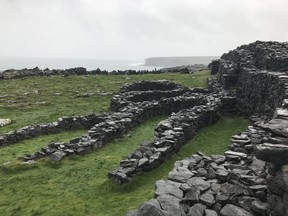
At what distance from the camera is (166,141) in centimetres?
2166

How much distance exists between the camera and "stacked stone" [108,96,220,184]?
18609mm

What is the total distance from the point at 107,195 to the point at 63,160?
6418 mm

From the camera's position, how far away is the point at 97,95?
48.2 metres

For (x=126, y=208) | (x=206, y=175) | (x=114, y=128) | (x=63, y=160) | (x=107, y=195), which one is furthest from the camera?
(x=114, y=128)

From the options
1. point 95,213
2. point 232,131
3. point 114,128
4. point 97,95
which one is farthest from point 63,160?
point 97,95

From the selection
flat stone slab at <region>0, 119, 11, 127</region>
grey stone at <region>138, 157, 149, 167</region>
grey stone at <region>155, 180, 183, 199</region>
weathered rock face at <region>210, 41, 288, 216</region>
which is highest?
weathered rock face at <region>210, 41, 288, 216</region>

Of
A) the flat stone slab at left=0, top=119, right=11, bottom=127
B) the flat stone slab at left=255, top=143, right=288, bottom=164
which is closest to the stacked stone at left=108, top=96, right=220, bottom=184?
the flat stone slab at left=255, top=143, right=288, bottom=164

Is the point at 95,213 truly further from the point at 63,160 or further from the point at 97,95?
the point at 97,95

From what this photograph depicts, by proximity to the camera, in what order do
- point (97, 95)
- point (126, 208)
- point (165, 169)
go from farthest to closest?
point (97, 95), point (165, 169), point (126, 208)

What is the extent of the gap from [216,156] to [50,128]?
772 inches

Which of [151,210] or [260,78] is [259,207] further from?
[260,78]

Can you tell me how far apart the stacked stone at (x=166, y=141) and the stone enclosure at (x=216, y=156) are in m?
0.05

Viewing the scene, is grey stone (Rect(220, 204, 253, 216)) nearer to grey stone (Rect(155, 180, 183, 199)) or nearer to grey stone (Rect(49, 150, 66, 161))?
grey stone (Rect(155, 180, 183, 199))

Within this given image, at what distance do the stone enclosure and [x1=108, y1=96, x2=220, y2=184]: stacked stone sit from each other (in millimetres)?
51
